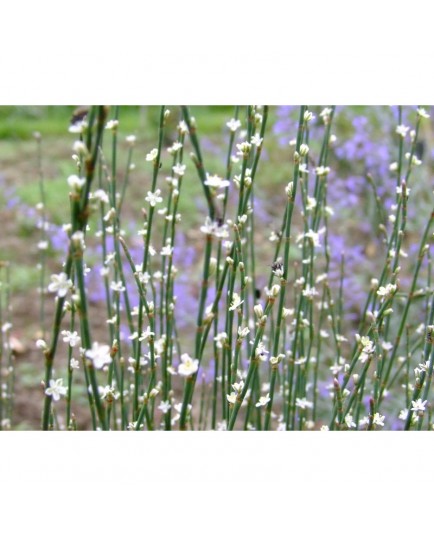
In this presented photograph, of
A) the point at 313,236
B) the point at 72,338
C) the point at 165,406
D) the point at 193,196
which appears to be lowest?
the point at 165,406

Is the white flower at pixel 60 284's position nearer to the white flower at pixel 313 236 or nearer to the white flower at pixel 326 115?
the white flower at pixel 313 236

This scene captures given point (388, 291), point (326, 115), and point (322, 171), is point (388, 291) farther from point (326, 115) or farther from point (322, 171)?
point (326, 115)

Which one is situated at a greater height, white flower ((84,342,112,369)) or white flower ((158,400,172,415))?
white flower ((84,342,112,369))

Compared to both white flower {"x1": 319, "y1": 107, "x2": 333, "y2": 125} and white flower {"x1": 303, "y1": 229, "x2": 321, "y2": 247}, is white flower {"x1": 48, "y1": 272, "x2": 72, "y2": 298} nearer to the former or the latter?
white flower {"x1": 303, "y1": 229, "x2": 321, "y2": 247}

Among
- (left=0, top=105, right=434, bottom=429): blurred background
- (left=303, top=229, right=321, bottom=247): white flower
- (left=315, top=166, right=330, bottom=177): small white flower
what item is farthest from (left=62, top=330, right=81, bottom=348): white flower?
(left=0, top=105, right=434, bottom=429): blurred background

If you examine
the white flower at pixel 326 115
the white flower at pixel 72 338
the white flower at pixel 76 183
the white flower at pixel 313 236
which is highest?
the white flower at pixel 326 115

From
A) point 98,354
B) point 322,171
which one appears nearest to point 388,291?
point 322,171

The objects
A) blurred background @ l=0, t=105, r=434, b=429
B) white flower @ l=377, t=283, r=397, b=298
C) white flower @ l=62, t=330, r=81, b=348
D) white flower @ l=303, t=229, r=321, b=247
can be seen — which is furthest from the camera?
blurred background @ l=0, t=105, r=434, b=429

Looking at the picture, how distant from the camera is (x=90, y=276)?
288 cm

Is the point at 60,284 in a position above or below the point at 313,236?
below

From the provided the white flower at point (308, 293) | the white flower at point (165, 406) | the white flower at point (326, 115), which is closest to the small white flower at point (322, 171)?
the white flower at point (326, 115)
